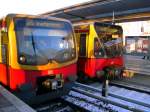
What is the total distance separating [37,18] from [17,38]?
89 cm

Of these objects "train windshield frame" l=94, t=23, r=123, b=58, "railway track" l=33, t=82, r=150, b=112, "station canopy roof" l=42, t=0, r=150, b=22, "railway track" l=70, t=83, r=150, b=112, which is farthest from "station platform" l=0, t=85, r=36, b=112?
"station canopy roof" l=42, t=0, r=150, b=22

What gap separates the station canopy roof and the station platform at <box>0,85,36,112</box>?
28.8ft

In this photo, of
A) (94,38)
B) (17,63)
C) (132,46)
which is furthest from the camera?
(132,46)

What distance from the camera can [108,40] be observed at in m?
10.4

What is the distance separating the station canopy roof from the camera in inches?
548

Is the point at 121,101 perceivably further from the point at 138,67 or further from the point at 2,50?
the point at 138,67

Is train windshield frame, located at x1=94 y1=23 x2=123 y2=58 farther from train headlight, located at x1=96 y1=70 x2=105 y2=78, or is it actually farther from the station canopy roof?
the station canopy roof

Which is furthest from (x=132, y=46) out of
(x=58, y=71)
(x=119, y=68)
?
(x=58, y=71)

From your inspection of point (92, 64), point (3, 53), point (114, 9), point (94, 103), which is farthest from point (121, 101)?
point (114, 9)

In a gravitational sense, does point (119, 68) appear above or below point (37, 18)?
below

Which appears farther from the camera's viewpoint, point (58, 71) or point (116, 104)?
point (58, 71)

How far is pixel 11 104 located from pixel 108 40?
589cm

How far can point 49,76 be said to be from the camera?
679cm

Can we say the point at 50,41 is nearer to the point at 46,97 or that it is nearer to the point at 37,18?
the point at 37,18
